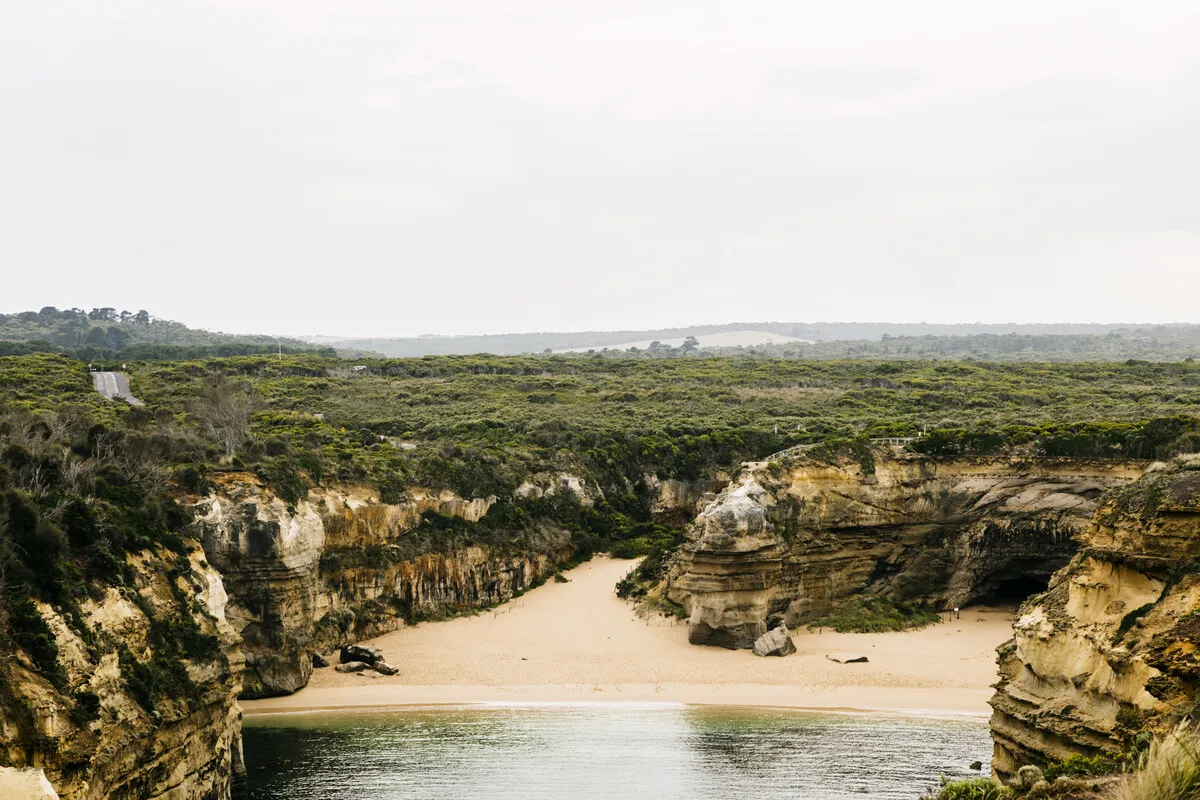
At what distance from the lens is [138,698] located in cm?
2084

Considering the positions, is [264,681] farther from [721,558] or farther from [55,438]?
[721,558]

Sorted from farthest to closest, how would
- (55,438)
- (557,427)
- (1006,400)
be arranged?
(1006,400) → (557,427) → (55,438)

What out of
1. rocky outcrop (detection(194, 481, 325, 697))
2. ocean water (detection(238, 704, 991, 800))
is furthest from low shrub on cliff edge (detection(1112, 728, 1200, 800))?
rocky outcrop (detection(194, 481, 325, 697))

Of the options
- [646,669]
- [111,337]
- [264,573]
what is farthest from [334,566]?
[111,337]

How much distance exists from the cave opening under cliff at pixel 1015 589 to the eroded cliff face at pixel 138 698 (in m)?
28.1

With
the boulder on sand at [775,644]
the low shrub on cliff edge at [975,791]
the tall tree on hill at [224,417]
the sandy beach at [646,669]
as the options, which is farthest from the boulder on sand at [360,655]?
the low shrub on cliff edge at [975,791]

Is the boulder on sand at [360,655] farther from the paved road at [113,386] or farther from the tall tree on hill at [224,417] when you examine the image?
the paved road at [113,386]

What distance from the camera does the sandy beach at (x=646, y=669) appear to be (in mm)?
34656

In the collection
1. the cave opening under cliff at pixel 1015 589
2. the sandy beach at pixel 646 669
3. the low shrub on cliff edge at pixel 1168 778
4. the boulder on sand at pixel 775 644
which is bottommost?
the sandy beach at pixel 646 669

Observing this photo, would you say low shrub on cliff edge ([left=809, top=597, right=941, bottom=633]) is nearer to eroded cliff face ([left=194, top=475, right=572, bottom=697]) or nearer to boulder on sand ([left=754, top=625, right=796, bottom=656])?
boulder on sand ([left=754, top=625, right=796, bottom=656])

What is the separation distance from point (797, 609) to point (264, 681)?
17.9 m

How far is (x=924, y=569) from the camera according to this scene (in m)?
43.3

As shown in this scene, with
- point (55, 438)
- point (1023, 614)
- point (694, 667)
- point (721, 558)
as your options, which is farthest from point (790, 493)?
point (55, 438)

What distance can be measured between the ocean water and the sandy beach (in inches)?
46.8
